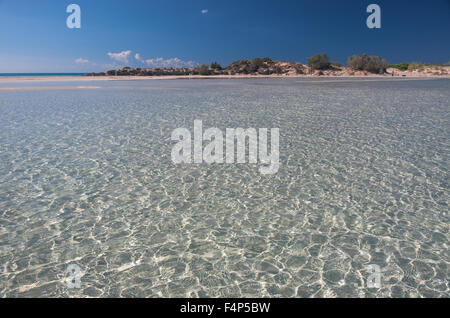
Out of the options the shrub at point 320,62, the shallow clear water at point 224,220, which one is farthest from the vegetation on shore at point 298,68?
the shallow clear water at point 224,220

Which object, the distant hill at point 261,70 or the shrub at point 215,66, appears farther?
the shrub at point 215,66

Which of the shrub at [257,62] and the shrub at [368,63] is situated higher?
the shrub at [257,62]

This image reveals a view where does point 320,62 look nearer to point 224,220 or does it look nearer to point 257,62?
point 257,62

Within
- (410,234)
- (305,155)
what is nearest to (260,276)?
(410,234)

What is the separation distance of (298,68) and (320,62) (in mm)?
5356

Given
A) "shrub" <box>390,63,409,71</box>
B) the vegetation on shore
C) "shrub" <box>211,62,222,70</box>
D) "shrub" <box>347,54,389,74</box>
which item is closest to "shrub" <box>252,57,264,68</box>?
the vegetation on shore

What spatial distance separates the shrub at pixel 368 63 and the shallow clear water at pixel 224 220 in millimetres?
62343

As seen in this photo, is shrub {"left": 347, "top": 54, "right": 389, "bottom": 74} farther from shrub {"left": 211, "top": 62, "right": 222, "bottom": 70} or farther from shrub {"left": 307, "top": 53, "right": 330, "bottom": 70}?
shrub {"left": 211, "top": 62, "right": 222, "bottom": 70}

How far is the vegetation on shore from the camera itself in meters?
64.1

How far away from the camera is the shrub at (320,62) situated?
69812 mm

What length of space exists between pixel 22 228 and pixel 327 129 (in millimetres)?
9723

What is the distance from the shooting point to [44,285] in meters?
3.45

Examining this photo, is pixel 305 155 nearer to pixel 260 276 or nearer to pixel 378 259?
pixel 378 259

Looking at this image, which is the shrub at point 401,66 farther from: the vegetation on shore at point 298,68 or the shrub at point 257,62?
→ the shrub at point 257,62
